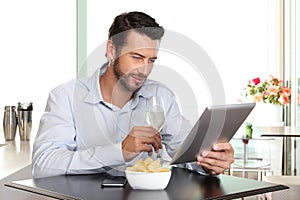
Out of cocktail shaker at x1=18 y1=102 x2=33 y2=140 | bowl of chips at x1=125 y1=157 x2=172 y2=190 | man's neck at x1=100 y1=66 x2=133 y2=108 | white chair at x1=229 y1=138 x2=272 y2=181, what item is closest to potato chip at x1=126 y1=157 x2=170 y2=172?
bowl of chips at x1=125 y1=157 x2=172 y2=190

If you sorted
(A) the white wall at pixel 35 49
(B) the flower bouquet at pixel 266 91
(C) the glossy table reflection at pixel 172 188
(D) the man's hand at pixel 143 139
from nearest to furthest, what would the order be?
1. (C) the glossy table reflection at pixel 172 188
2. (D) the man's hand at pixel 143 139
3. (A) the white wall at pixel 35 49
4. (B) the flower bouquet at pixel 266 91

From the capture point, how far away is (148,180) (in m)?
1.59

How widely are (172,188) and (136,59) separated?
2.00ft

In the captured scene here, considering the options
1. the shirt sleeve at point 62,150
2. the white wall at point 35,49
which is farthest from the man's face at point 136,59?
the white wall at point 35,49

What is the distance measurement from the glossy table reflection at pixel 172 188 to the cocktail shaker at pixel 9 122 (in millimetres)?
1729

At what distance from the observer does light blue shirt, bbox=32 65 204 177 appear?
1960 mm

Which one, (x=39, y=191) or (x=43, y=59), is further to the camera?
(x=43, y=59)

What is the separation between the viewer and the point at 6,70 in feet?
14.1

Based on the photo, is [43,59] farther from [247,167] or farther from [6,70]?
[247,167]

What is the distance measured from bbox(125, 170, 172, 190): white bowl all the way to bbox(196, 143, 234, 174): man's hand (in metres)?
0.31

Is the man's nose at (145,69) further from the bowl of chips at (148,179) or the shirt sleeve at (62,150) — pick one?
the bowl of chips at (148,179)

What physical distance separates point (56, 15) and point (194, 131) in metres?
3.12

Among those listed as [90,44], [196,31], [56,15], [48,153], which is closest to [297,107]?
[196,31]

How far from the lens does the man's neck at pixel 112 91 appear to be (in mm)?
2225
